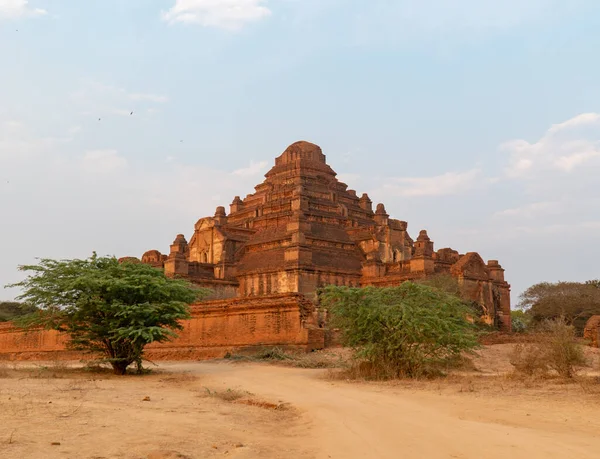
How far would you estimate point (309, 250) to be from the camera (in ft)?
119

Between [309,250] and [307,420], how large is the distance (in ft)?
89.4

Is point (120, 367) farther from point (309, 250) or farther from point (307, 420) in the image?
point (309, 250)

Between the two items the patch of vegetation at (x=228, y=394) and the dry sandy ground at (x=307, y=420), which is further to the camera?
the patch of vegetation at (x=228, y=394)

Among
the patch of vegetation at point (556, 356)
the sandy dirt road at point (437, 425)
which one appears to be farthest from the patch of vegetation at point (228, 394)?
the patch of vegetation at point (556, 356)

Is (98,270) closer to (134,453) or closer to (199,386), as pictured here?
(199,386)

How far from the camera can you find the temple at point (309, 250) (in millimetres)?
35656

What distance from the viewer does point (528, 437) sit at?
709cm

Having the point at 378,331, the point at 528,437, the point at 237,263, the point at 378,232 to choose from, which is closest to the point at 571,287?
the point at 378,232

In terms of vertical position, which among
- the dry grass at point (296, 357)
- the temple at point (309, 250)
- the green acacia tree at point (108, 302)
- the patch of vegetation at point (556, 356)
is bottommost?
the dry grass at point (296, 357)

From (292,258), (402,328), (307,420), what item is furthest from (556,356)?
(292,258)

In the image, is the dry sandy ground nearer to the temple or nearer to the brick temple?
the brick temple

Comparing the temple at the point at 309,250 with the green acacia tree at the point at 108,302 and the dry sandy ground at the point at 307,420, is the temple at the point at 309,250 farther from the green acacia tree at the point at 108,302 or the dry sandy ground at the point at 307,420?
the dry sandy ground at the point at 307,420

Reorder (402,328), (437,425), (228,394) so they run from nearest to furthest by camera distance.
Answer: (437,425) < (228,394) < (402,328)

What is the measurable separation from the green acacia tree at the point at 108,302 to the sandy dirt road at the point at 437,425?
533 centimetres
